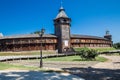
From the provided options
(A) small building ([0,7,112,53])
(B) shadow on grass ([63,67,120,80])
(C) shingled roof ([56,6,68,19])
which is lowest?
(B) shadow on grass ([63,67,120,80])

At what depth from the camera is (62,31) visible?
197 ft

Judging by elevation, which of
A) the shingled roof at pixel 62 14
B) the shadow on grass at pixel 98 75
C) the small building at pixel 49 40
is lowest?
the shadow on grass at pixel 98 75

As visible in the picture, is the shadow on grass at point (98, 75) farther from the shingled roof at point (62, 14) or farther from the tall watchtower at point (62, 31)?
the shingled roof at point (62, 14)

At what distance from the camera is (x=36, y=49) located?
5962 cm

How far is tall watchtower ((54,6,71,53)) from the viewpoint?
197ft

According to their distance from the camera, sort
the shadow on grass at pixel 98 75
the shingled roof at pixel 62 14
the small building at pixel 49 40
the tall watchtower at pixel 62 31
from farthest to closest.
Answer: the shingled roof at pixel 62 14 < the tall watchtower at pixel 62 31 < the small building at pixel 49 40 < the shadow on grass at pixel 98 75

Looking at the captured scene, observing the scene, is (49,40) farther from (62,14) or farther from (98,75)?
(98,75)

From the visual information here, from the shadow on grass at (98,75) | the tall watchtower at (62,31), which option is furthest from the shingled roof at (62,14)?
the shadow on grass at (98,75)

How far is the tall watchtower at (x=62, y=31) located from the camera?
60.0 m

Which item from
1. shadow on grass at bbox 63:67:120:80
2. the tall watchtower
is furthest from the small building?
shadow on grass at bbox 63:67:120:80

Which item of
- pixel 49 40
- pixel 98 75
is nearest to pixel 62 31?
pixel 49 40

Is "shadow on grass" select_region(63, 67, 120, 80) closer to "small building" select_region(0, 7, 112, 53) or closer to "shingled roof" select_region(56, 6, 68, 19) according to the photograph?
"small building" select_region(0, 7, 112, 53)

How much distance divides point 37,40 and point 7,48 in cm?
961

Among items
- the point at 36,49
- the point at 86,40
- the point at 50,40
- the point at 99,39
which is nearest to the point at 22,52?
the point at 36,49
